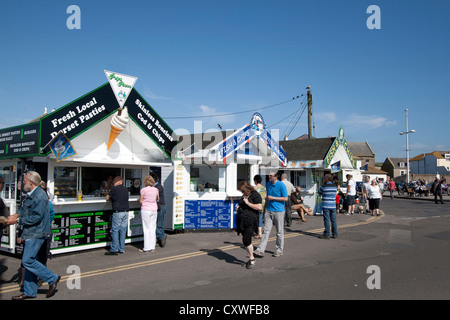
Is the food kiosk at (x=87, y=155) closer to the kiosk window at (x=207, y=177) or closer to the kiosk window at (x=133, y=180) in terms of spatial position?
the kiosk window at (x=133, y=180)

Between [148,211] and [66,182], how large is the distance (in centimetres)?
199

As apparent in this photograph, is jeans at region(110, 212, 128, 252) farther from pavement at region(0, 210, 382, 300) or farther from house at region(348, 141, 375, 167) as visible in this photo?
house at region(348, 141, 375, 167)

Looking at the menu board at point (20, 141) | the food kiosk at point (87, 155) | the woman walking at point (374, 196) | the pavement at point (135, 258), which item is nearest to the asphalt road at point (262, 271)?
the pavement at point (135, 258)

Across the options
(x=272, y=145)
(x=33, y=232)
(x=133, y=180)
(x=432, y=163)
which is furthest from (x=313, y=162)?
(x=432, y=163)

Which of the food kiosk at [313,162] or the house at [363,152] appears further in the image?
the house at [363,152]

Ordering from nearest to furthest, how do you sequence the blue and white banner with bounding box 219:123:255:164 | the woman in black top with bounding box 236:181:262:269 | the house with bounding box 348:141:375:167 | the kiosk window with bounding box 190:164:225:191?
the woman in black top with bounding box 236:181:262:269 → the blue and white banner with bounding box 219:123:255:164 → the kiosk window with bounding box 190:164:225:191 → the house with bounding box 348:141:375:167

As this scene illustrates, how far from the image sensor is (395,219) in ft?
44.8

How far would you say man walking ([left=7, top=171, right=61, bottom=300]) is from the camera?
16.3 ft

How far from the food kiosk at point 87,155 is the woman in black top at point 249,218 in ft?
11.2

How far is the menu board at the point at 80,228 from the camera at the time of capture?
7.52 meters

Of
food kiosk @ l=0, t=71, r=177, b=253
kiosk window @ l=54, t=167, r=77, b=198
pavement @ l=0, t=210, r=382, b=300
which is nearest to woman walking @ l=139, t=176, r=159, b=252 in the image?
pavement @ l=0, t=210, r=382, b=300

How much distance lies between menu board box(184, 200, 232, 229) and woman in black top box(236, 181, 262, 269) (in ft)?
13.2
